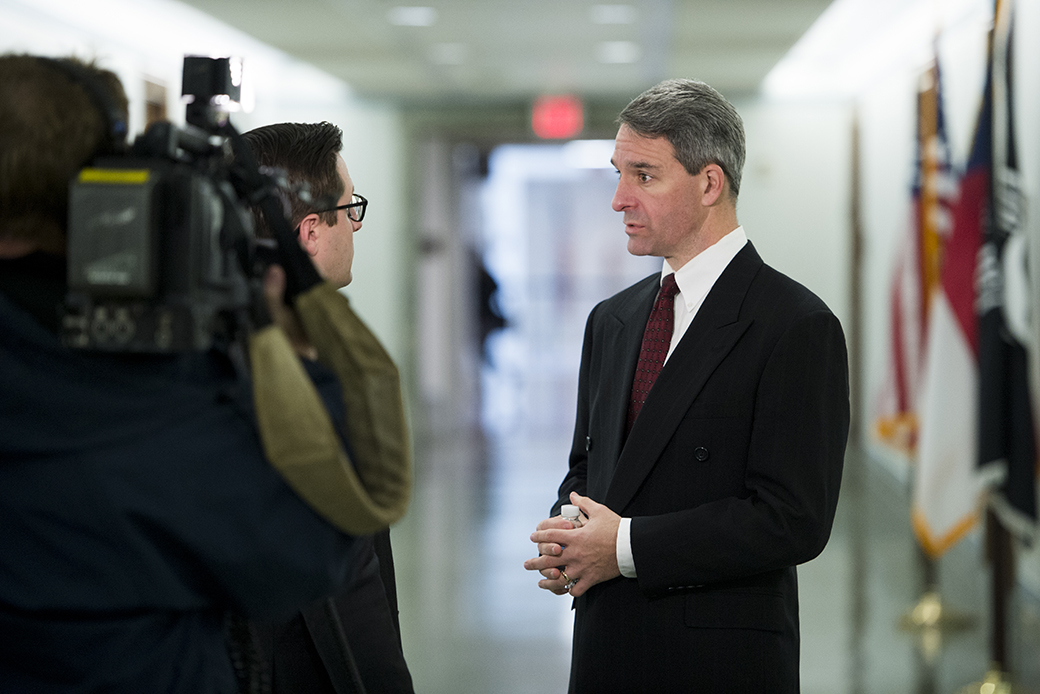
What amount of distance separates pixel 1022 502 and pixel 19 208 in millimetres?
3006

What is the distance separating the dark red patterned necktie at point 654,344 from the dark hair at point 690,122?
215 mm

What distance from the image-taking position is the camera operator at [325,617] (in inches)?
51.3

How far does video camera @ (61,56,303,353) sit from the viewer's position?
0.86 m

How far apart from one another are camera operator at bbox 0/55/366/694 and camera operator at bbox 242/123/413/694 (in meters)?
0.31

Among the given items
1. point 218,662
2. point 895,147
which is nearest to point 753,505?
point 218,662

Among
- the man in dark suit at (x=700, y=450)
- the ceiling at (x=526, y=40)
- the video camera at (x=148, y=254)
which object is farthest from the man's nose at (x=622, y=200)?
the ceiling at (x=526, y=40)

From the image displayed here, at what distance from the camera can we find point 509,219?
13188 mm

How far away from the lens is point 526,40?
656cm

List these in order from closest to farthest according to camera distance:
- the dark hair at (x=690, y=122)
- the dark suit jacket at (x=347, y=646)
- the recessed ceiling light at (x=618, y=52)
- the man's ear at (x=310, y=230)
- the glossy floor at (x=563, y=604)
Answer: the dark suit jacket at (x=347, y=646) < the man's ear at (x=310, y=230) < the dark hair at (x=690, y=122) < the glossy floor at (x=563, y=604) < the recessed ceiling light at (x=618, y=52)

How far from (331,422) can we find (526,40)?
6023mm

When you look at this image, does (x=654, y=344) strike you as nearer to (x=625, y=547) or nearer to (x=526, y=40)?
(x=625, y=547)

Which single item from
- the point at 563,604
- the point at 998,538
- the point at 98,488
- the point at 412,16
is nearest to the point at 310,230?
the point at 98,488

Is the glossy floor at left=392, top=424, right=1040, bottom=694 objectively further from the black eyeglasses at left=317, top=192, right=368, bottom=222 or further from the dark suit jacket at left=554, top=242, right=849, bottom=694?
the black eyeglasses at left=317, top=192, right=368, bottom=222

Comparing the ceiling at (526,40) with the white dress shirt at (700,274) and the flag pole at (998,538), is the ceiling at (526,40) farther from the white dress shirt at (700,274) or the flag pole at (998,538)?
the white dress shirt at (700,274)
